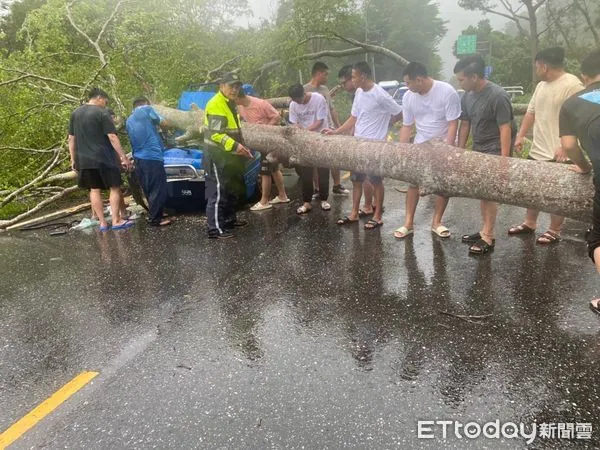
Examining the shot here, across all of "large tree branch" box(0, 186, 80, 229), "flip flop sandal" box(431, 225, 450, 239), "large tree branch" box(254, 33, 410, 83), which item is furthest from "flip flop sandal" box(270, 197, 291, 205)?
"large tree branch" box(254, 33, 410, 83)

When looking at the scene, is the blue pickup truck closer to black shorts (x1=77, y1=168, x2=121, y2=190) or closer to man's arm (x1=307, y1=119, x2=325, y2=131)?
black shorts (x1=77, y1=168, x2=121, y2=190)

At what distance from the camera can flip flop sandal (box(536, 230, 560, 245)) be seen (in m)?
4.61

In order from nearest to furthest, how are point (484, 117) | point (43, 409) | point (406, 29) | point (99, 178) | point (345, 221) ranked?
point (43, 409) → point (484, 117) → point (345, 221) → point (99, 178) → point (406, 29)

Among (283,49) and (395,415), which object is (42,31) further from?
(395,415)

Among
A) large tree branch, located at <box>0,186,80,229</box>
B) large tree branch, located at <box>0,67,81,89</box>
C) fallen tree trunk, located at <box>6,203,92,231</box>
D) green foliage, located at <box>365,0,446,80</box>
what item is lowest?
fallen tree trunk, located at <box>6,203,92,231</box>

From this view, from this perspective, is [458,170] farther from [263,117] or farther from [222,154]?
[263,117]

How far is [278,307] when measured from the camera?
12.1 feet

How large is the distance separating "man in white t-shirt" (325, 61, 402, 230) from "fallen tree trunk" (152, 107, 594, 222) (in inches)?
16.1

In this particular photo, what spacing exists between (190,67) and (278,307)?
8597 mm

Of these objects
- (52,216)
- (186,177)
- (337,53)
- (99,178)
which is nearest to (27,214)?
(52,216)

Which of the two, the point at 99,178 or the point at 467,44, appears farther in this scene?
the point at 467,44

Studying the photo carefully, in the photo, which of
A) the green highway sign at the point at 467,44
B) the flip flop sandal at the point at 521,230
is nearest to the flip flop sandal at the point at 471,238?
the flip flop sandal at the point at 521,230

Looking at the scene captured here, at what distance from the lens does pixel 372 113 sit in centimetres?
538

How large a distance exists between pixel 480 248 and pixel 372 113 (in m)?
1.98
